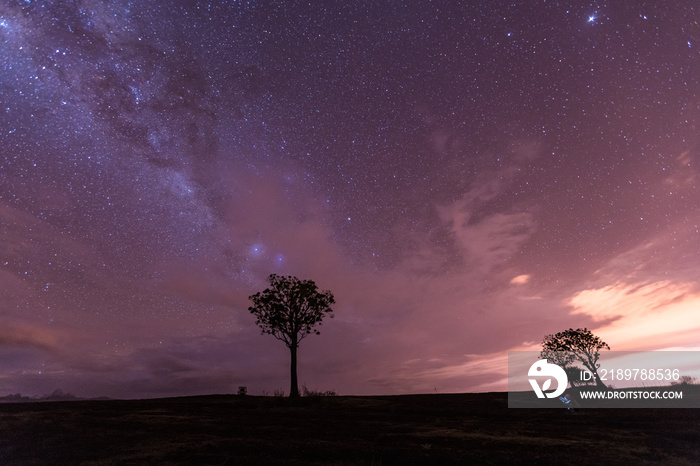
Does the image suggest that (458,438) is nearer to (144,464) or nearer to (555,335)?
(144,464)

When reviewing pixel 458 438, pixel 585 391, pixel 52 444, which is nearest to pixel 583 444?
pixel 458 438

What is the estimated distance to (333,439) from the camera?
45.0 ft

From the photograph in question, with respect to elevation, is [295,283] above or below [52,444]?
above

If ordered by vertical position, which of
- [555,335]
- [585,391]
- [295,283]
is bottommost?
[585,391]

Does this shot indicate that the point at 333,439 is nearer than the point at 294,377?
Yes

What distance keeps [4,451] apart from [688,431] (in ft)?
77.0

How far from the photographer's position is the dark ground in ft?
35.2

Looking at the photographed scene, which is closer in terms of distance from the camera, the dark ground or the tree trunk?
the dark ground

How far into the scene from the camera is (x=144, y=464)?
9789 mm

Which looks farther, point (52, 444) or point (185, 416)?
point (185, 416)

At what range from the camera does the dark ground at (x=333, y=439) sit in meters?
10.7

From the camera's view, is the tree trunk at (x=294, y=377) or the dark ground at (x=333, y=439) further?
the tree trunk at (x=294, y=377)

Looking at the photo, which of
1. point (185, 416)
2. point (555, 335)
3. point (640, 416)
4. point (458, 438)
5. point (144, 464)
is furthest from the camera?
point (555, 335)

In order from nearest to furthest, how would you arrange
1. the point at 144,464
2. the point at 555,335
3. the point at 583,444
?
1. the point at 144,464
2. the point at 583,444
3. the point at 555,335
